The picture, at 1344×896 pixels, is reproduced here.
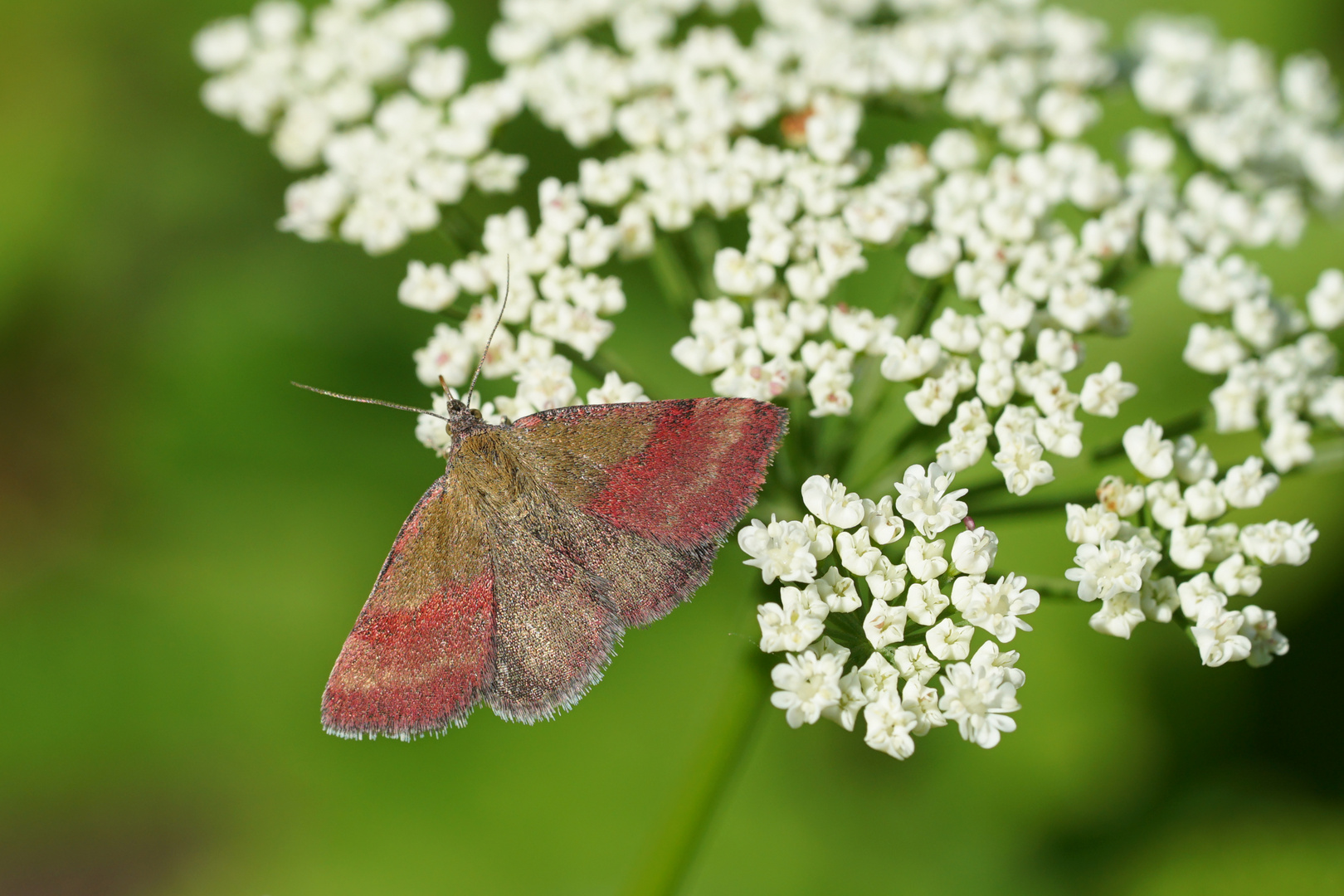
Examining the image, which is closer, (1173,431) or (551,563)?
(551,563)

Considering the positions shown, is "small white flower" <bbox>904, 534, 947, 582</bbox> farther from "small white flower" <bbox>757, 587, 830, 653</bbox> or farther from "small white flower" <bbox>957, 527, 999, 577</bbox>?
"small white flower" <bbox>757, 587, 830, 653</bbox>

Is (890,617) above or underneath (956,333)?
underneath

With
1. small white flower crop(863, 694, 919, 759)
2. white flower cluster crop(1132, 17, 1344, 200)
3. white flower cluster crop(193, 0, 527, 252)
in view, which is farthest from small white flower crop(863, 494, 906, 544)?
white flower cluster crop(1132, 17, 1344, 200)

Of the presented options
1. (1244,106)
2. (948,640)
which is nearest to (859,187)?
(948,640)

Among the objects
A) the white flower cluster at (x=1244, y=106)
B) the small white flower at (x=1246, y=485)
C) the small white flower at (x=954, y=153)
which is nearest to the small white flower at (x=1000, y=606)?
the small white flower at (x=1246, y=485)

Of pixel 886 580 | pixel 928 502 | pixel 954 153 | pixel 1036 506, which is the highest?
pixel 954 153

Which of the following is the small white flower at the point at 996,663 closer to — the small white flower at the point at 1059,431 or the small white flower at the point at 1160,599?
the small white flower at the point at 1160,599

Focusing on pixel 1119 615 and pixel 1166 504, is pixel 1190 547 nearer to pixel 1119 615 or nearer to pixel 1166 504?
pixel 1166 504
